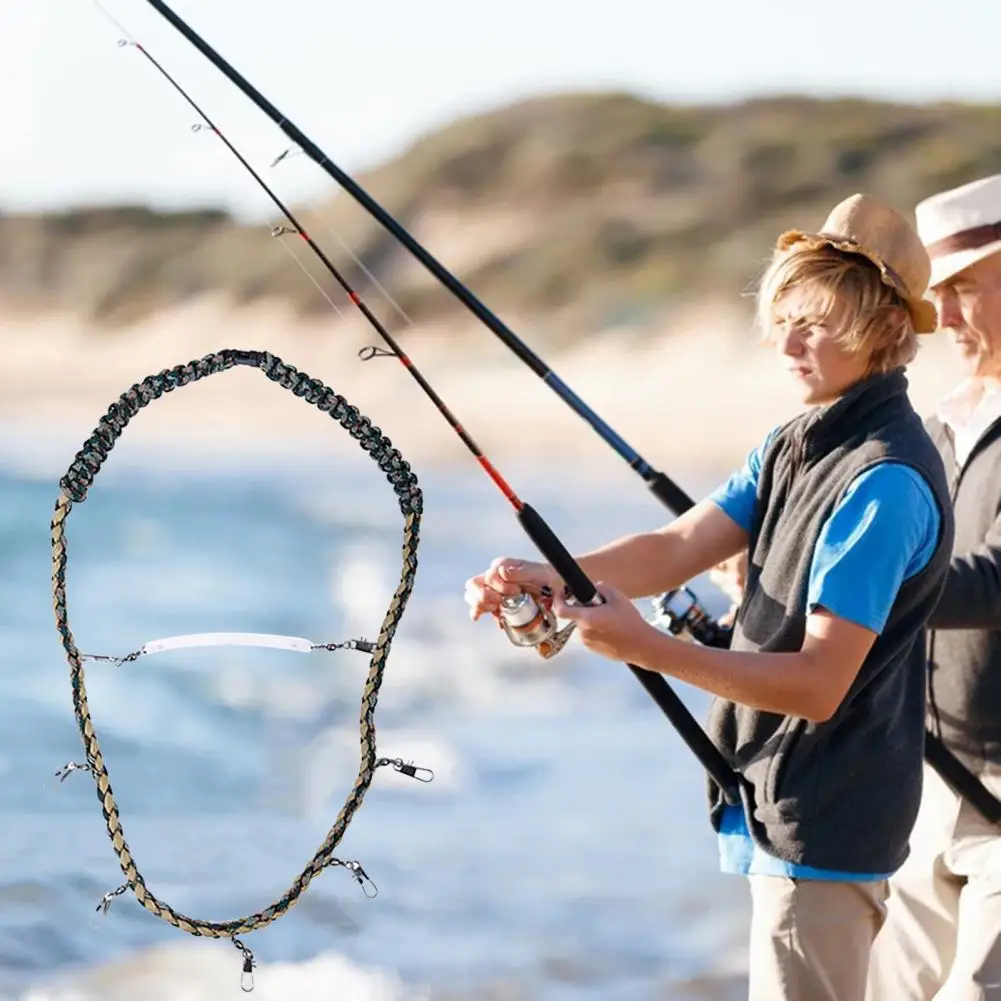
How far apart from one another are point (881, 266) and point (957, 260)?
0.58 m

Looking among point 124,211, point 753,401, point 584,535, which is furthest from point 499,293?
point 584,535

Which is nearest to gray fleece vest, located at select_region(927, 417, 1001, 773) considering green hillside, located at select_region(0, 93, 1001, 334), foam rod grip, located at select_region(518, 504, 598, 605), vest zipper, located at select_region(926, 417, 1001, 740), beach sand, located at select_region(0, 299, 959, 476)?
vest zipper, located at select_region(926, 417, 1001, 740)

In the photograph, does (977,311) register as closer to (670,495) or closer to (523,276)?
(670,495)

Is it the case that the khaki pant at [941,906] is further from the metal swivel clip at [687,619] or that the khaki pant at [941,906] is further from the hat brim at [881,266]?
Answer: the hat brim at [881,266]

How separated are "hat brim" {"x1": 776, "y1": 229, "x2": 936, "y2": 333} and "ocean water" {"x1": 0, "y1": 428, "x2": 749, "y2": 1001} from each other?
2.05m

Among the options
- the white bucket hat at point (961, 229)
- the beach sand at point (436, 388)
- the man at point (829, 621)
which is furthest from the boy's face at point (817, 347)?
the beach sand at point (436, 388)

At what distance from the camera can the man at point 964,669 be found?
1948mm

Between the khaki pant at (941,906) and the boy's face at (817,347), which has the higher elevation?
the boy's face at (817,347)

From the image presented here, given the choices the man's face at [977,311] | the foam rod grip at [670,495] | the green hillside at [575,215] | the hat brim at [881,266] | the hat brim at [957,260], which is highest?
the green hillside at [575,215]

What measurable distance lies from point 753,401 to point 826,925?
979 inches

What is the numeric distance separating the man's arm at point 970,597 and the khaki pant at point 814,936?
34cm

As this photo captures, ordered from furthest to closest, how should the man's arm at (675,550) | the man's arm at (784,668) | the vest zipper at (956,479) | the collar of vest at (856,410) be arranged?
the vest zipper at (956,479) → the man's arm at (675,550) → the collar of vest at (856,410) → the man's arm at (784,668)

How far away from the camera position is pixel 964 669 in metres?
2.04

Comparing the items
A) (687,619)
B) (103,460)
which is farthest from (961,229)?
(103,460)
